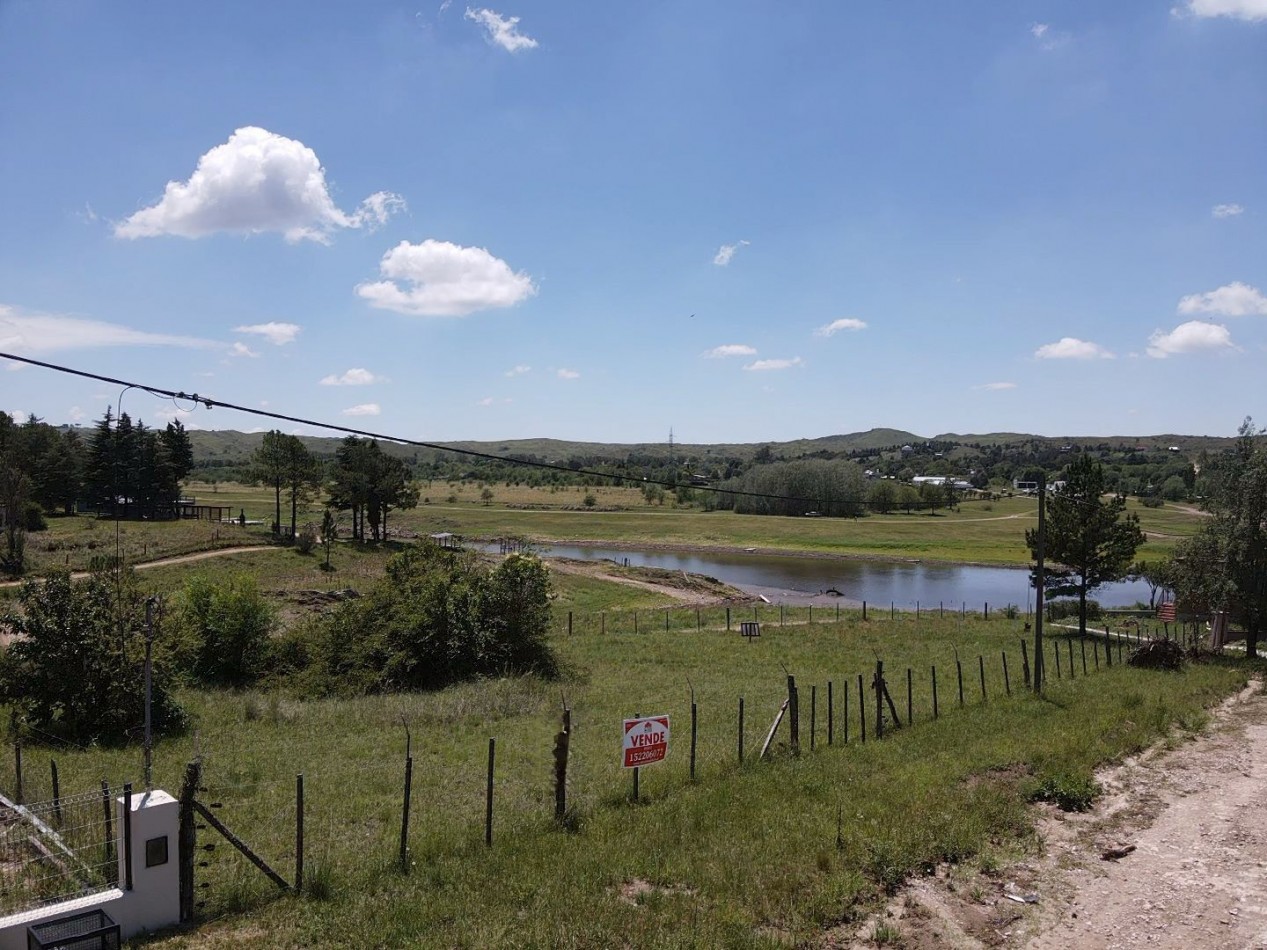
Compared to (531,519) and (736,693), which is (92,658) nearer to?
(736,693)

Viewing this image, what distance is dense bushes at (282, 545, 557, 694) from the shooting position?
2748cm

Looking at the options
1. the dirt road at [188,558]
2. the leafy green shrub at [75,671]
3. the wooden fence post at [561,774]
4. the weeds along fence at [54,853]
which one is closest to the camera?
the weeds along fence at [54,853]

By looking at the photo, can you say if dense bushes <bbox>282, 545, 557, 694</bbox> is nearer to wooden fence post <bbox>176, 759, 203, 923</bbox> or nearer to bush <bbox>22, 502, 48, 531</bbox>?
wooden fence post <bbox>176, 759, 203, 923</bbox>

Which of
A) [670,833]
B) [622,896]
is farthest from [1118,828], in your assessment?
[622,896]

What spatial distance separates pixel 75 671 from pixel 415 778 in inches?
380

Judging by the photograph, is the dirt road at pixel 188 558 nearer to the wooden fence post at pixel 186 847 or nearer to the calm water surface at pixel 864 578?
the calm water surface at pixel 864 578

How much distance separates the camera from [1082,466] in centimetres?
3903

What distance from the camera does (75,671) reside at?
63.1ft

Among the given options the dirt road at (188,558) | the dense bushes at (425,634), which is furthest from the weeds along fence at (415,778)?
the dirt road at (188,558)

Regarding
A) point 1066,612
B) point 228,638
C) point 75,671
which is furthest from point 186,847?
point 1066,612

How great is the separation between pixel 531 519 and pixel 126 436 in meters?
61.0

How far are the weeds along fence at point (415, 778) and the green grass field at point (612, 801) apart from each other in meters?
0.09

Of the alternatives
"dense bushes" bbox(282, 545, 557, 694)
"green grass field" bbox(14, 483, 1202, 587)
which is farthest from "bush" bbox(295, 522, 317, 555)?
"dense bushes" bbox(282, 545, 557, 694)

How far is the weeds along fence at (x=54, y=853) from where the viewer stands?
950 centimetres
